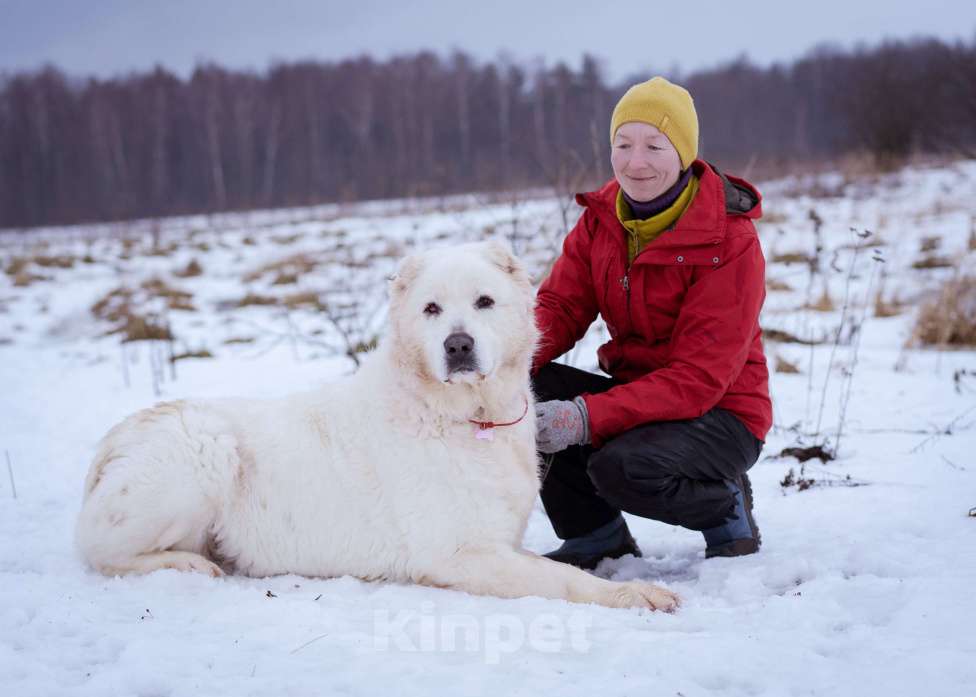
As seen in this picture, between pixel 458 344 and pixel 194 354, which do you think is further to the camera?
pixel 194 354

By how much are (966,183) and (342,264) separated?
12873mm

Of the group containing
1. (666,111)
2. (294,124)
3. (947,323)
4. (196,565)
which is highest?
(294,124)

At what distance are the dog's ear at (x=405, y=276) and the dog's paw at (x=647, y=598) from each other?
1.47 m

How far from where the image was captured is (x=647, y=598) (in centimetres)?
257

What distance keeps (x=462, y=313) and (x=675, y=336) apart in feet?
3.26

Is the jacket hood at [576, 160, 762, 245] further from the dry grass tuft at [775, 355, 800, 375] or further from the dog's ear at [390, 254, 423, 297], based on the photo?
the dry grass tuft at [775, 355, 800, 375]

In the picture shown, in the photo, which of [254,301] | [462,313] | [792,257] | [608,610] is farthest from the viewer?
[254,301]

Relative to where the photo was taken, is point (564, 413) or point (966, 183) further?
point (966, 183)

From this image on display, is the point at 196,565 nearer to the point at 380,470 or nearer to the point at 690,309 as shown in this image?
the point at 380,470

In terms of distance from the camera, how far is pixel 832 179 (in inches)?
682

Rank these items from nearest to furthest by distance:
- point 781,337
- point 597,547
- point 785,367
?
point 597,547 → point 785,367 → point 781,337

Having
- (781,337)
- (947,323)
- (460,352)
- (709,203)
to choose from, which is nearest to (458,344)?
(460,352)

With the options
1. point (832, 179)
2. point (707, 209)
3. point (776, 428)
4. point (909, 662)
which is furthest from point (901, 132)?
point (909, 662)

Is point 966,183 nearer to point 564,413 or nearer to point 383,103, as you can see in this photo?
point 564,413
